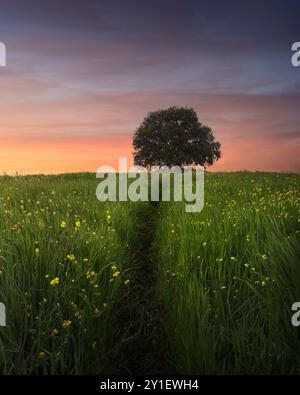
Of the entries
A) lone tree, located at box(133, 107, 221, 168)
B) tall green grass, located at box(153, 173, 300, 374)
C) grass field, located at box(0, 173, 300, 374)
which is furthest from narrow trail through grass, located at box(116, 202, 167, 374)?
lone tree, located at box(133, 107, 221, 168)

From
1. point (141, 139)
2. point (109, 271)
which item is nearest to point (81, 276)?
point (109, 271)

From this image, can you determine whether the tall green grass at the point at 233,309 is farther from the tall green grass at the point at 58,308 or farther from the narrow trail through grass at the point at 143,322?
the tall green grass at the point at 58,308

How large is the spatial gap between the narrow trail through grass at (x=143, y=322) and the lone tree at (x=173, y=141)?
47995 millimetres

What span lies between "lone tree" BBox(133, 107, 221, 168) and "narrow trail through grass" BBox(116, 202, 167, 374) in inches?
1890

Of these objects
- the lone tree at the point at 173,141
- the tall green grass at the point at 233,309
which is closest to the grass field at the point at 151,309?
the tall green grass at the point at 233,309

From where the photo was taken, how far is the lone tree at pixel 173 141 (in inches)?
2202

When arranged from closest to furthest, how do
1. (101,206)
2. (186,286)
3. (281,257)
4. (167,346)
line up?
(281,257) → (167,346) → (186,286) → (101,206)

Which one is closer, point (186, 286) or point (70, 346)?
point (70, 346)
